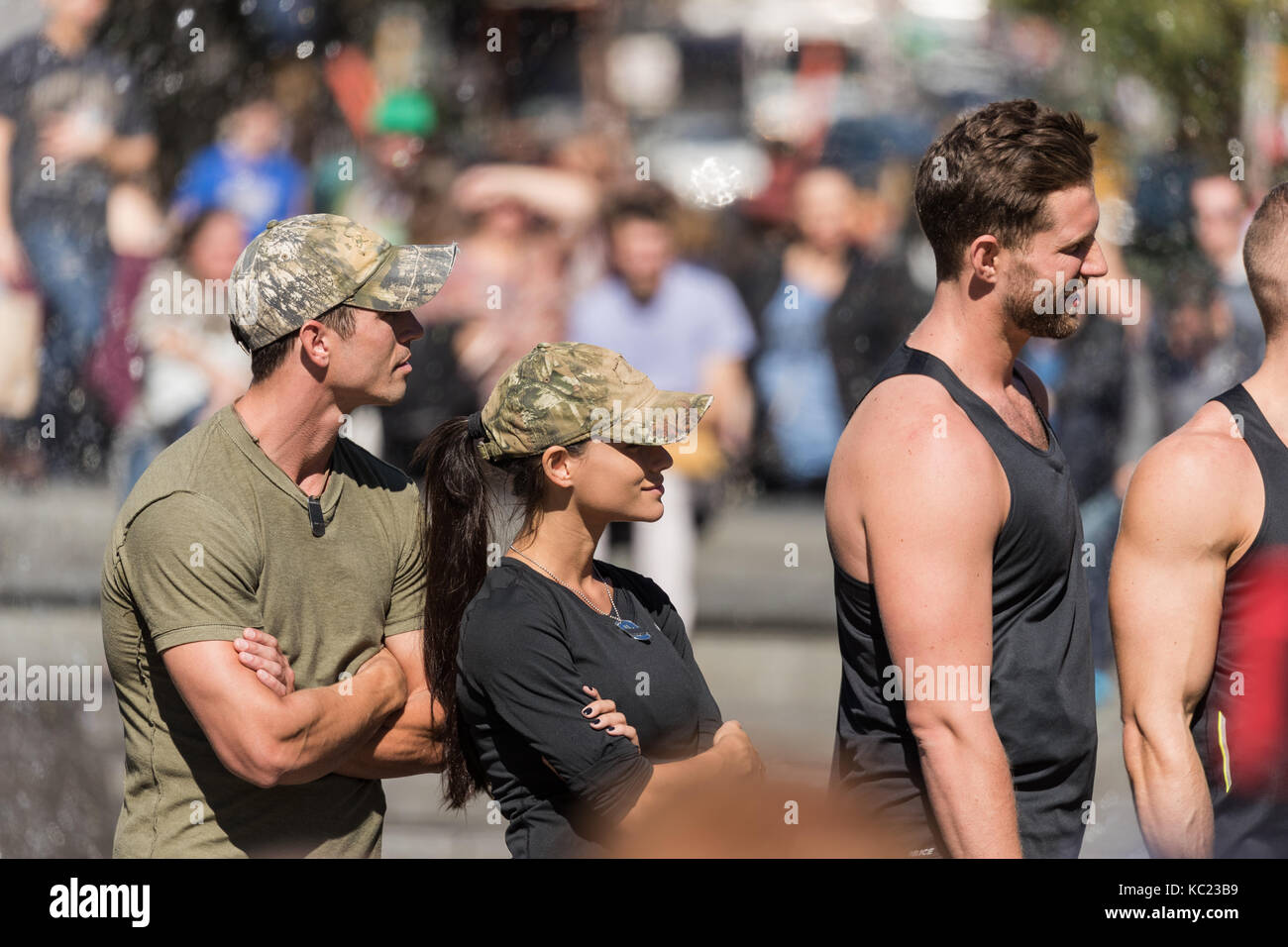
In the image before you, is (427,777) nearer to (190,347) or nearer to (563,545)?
(190,347)

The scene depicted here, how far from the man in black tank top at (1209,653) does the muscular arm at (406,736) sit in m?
1.18

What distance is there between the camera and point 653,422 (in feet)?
7.98

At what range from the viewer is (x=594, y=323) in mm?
5977

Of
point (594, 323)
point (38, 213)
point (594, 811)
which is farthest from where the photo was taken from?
point (38, 213)

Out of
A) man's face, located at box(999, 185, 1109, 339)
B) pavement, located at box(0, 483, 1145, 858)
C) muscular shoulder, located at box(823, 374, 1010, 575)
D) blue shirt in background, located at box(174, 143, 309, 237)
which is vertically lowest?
pavement, located at box(0, 483, 1145, 858)

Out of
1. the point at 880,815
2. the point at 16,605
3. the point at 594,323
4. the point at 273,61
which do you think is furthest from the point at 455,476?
the point at 273,61

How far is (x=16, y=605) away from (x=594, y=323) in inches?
111

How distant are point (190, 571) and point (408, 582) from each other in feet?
1.41

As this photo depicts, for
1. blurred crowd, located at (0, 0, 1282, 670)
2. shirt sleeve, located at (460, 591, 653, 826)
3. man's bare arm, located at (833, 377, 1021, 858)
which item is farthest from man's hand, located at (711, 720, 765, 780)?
blurred crowd, located at (0, 0, 1282, 670)

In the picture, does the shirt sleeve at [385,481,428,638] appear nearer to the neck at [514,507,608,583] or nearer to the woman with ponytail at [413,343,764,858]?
the woman with ponytail at [413,343,764,858]

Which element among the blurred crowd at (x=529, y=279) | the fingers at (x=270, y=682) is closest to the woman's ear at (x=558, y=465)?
the fingers at (x=270, y=682)

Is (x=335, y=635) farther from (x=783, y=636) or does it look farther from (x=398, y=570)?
(x=783, y=636)

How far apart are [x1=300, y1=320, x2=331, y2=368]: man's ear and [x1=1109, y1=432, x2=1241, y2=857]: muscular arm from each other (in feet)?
4.64

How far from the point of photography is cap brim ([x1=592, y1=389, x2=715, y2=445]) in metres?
2.42
